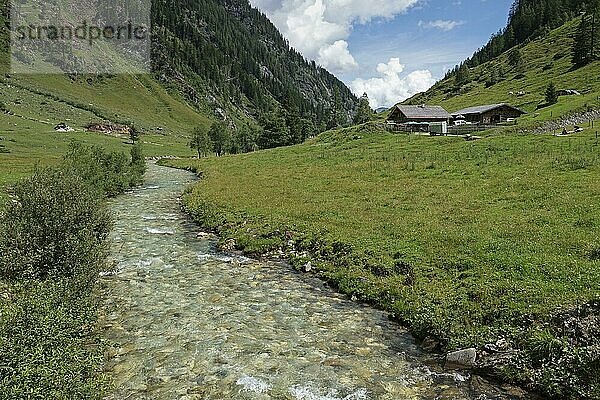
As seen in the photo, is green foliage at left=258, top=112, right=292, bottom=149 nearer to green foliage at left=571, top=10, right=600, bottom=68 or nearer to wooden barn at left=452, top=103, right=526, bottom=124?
wooden barn at left=452, top=103, right=526, bottom=124

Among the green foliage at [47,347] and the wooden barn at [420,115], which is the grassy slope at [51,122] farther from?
the wooden barn at [420,115]

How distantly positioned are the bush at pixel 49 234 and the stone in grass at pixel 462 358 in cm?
1249

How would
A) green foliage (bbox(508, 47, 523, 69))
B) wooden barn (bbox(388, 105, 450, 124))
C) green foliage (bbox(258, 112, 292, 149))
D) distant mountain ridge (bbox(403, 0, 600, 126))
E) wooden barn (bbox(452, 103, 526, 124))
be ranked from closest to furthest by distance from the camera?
distant mountain ridge (bbox(403, 0, 600, 126)) → wooden barn (bbox(452, 103, 526, 124)) → wooden barn (bbox(388, 105, 450, 124)) → green foliage (bbox(258, 112, 292, 149)) → green foliage (bbox(508, 47, 523, 69))

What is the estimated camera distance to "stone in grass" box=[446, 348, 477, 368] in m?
12.6

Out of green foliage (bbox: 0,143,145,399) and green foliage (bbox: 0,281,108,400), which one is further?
green foliage (bbox: 0,143,145,399)

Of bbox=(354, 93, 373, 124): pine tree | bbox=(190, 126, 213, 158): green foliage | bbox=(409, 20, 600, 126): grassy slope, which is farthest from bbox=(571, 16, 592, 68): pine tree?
bbox=(190, 126, 213, 158): green foliage

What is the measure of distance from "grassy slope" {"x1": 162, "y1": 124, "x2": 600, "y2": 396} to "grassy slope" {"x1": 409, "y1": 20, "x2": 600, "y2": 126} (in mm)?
39071

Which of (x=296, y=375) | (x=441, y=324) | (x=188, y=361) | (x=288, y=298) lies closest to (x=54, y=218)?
(x=188, y=361)

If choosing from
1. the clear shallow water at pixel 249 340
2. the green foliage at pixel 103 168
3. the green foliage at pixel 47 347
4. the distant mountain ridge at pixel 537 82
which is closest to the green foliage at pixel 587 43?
the distant mountain ridge at pixel 537 82

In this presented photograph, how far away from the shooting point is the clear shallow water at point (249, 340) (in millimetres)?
11406

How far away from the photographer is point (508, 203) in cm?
2681

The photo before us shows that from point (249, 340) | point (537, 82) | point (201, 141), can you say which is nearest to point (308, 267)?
point (249, 340)

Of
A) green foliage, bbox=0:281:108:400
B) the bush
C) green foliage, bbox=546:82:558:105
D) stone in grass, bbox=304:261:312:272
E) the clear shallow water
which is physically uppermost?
green foliage, bbox=546:82:558:105

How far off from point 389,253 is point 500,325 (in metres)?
7.72
